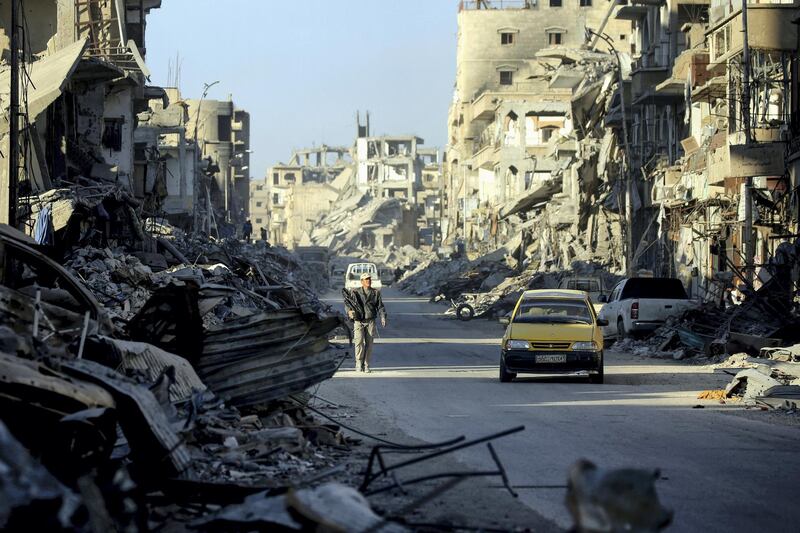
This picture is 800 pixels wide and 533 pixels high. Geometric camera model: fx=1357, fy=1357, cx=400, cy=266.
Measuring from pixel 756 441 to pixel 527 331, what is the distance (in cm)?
933

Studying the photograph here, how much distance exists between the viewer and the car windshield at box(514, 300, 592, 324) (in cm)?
2466

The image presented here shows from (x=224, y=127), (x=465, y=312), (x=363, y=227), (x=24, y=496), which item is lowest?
(x=465, y=312)

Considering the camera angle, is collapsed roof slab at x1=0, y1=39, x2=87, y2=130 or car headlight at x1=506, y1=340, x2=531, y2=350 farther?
collapsed roof slab at x1=0, y1=39, x2=87, y2=130

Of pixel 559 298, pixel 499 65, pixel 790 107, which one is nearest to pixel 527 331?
pixel 559 298

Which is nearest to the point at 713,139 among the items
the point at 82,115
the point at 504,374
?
the point at 82,115

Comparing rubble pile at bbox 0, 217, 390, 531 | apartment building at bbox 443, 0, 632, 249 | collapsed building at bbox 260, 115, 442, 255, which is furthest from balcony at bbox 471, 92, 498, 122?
rubble pile at bbox 0, 217, 390, 531

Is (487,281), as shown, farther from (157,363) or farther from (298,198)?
(298,198)

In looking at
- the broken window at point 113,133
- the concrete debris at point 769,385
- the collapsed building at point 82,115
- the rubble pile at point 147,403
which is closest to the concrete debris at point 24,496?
the rubble pile at point 147,403

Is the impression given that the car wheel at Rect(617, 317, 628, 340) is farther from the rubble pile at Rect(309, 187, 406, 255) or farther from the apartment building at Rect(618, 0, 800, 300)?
the rubble pile at Rect(309, 187, 406, 255)

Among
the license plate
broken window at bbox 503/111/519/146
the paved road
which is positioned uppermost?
broken window at bbox 503/111/519/146

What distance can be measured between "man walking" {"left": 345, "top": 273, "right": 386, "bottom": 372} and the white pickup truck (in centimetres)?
1102

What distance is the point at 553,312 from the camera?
82.8 feet

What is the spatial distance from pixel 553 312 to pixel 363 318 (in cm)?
365

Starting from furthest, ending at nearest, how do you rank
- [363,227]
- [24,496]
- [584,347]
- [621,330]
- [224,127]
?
[363,227] < [224,127] < [621,330] < [584,347] < [24,496]
